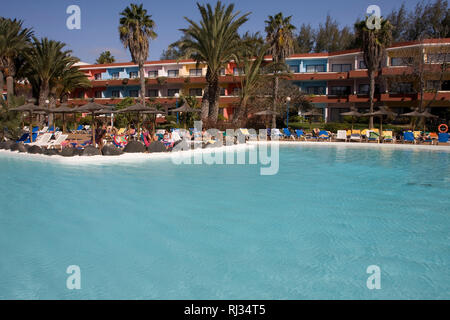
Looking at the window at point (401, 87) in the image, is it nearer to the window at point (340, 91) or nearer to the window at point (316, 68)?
the window at point (340, 91)

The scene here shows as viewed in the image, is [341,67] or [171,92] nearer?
[341,67]

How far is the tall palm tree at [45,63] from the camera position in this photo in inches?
1105

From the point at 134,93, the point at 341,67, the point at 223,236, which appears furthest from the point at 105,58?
the point at 223,236

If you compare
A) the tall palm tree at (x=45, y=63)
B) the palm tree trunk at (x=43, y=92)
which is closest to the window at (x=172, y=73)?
the tall palm tree at (x=45, y=63)

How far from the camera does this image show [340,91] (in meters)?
39.8

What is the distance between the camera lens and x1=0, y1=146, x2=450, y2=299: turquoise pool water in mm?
4227

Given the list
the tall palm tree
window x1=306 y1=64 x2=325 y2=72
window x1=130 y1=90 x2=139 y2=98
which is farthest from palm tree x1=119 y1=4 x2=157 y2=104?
window x1=306 y1=64 x2=325 y2=72

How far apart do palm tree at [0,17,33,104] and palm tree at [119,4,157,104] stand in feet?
25.4

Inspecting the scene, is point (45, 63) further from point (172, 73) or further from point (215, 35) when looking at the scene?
point (172, 73)

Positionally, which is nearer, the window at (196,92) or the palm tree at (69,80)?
the palm tree at (69,80)

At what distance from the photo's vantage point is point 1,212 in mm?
7102

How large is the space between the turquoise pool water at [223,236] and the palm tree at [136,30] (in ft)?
79.5

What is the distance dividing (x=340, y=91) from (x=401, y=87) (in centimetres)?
623
